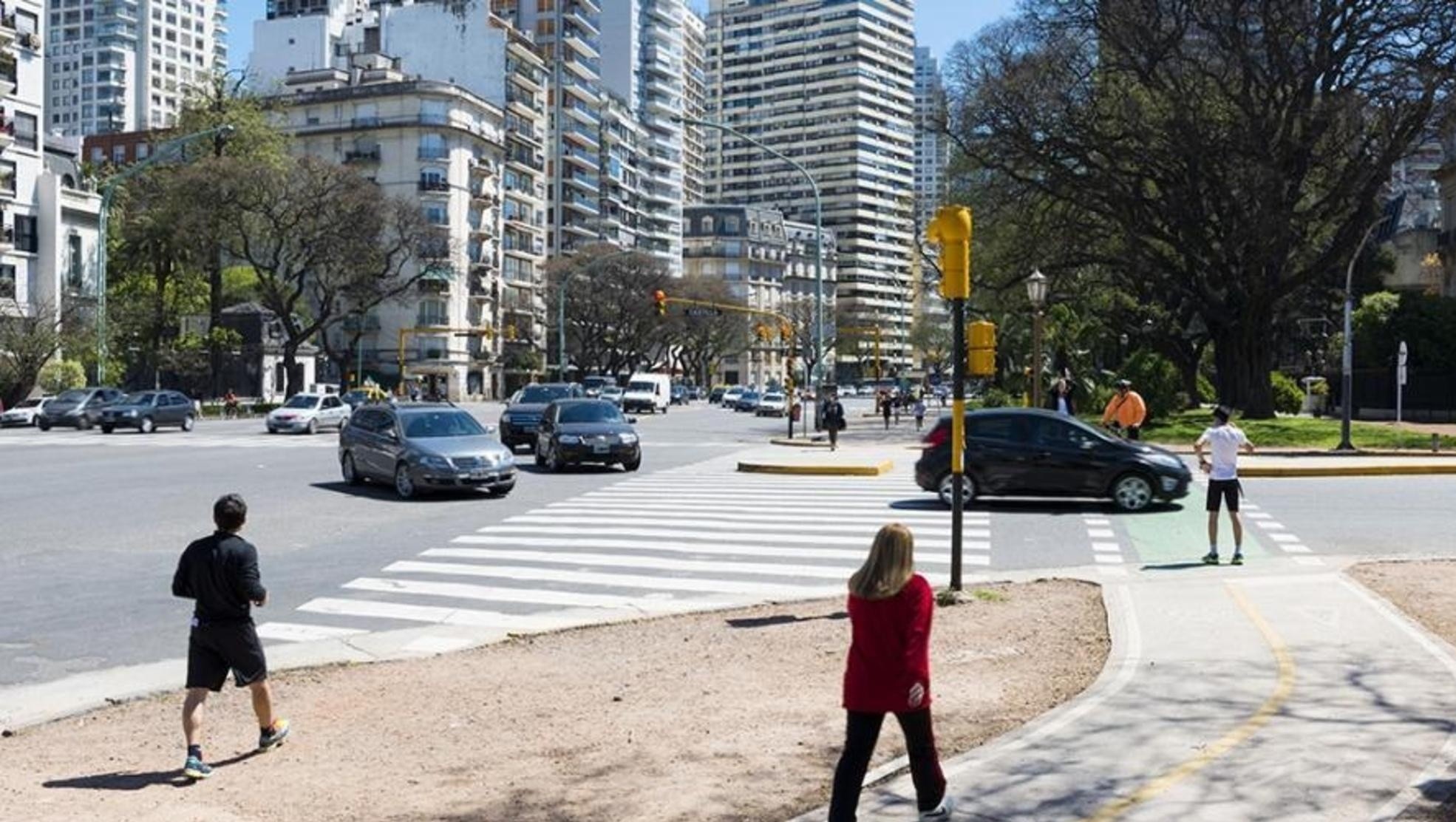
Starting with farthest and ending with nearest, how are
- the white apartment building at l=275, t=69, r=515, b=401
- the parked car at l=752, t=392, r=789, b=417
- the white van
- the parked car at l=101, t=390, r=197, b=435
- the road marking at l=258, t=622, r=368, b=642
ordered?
the white apartment building at l=275, t=69, r=515, b=401
the white van
the parked car at l=752, t=392, r=789, b=417
the parked car at l=101, t=390, r=197, b=435
the road marking at l=258, t=622, r=368, b=642

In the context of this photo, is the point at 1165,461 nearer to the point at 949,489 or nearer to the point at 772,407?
the point at 949,489

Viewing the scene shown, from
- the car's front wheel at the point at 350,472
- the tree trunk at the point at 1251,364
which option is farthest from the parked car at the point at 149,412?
the tree trunk at the point at 1251,364

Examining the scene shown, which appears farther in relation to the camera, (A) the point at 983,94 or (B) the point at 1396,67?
(A) the point at 983,94

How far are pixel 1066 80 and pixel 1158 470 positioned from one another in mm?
25970

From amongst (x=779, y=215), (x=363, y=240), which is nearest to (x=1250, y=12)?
(x=363, y=240)

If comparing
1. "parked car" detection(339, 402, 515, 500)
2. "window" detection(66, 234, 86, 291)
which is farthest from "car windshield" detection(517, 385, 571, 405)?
"window" detection(66, 234, 86, 291)

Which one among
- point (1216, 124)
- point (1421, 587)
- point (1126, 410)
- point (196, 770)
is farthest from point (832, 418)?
point (196, 770)

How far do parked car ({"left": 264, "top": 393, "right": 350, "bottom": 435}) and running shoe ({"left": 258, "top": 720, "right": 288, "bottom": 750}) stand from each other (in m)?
41.3

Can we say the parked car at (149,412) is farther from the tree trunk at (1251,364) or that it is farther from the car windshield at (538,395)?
the tree trunk at (1251,364)

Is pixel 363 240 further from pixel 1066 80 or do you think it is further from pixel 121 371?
pixel 1066 80

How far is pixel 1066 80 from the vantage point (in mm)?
43000

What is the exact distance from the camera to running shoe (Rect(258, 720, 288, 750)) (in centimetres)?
786

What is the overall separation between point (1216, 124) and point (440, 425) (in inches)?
1106

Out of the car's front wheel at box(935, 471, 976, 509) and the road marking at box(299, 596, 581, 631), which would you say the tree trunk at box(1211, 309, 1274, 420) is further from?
the road marking at box(299, 596, 581, 631)
